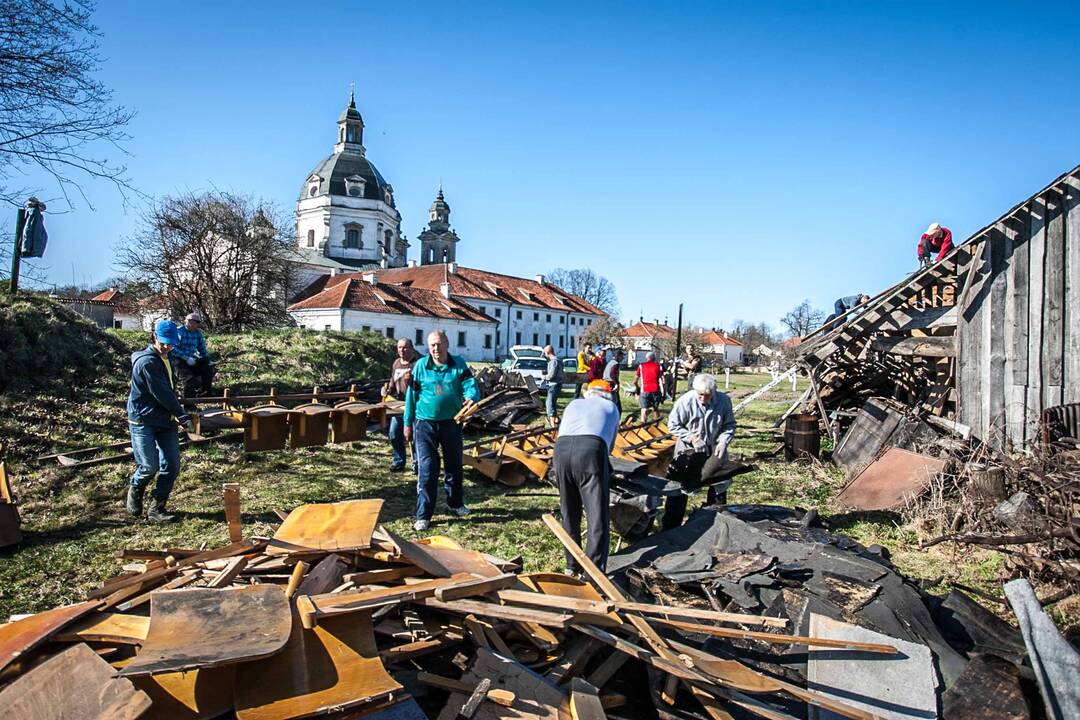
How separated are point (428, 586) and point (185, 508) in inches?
172

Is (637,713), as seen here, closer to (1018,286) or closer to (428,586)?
(428,586)

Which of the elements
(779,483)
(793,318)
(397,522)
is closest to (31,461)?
(397,522)

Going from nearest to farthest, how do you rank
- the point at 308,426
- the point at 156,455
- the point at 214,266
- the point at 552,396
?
the point at 156,455
the point at 308,426
the point at 552,396
the point at 214,266

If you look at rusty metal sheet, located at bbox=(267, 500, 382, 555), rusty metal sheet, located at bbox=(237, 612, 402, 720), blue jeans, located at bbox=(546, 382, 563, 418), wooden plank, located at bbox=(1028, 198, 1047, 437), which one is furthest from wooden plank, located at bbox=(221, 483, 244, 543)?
blue jeans, located at bbox=(546, 382, 563, 418)

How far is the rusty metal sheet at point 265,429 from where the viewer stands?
8062 millimetres

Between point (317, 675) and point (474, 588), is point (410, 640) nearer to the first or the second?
point (474, 588)

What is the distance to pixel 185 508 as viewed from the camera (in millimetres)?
6723

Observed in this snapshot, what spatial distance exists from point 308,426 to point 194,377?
308 cm

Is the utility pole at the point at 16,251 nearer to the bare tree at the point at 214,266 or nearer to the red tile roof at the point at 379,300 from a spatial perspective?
the bare tree at the point at 214,266

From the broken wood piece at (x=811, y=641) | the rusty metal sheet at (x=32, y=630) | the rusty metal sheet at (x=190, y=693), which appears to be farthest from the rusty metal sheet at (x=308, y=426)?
the broken wood piece at (x=811, y=641)

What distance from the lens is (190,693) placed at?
2.61 metres

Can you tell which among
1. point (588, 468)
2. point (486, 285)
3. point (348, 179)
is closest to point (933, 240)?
point (588, 468)

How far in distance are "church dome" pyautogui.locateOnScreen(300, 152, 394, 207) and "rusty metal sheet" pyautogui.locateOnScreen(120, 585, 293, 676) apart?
2716 inches

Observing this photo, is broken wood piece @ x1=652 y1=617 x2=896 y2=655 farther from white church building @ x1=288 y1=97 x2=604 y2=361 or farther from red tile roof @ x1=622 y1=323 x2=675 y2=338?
red tile roof @ x1=622 y1=323 x2=675 y2=338
